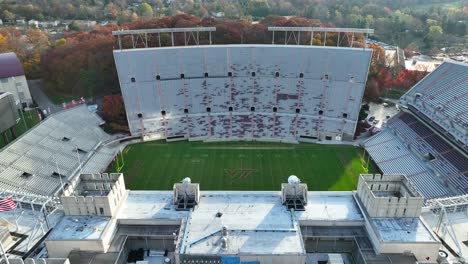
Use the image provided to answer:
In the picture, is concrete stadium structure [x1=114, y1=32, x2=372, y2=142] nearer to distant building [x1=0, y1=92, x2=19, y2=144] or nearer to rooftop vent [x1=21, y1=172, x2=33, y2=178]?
distant building [x1=0, y1=92, x2=19, y2=144]

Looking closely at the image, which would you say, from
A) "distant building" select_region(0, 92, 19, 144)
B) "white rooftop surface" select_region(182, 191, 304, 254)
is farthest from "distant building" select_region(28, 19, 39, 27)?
"white rooftop surface" select_region(182, 191, 304, 254)

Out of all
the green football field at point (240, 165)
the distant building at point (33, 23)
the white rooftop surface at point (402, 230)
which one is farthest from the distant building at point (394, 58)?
the distant building at point (33, 23)

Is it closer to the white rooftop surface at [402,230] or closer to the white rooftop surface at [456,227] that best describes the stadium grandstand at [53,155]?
the white rooftop surface at [402,230]

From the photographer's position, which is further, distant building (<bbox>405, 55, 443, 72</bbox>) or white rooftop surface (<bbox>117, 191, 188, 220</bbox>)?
distant building (<bbox>405, 55, 443, 72</bbox>)

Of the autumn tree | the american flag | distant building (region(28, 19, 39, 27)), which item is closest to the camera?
the american flag

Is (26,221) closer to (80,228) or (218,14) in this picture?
(80,228)

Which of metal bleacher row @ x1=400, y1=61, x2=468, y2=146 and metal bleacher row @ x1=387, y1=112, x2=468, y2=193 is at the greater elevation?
metal bleacher row @ x1=400, y1=61, x2=468, y2=146

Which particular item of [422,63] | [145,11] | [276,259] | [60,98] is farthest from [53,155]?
[145,11]
